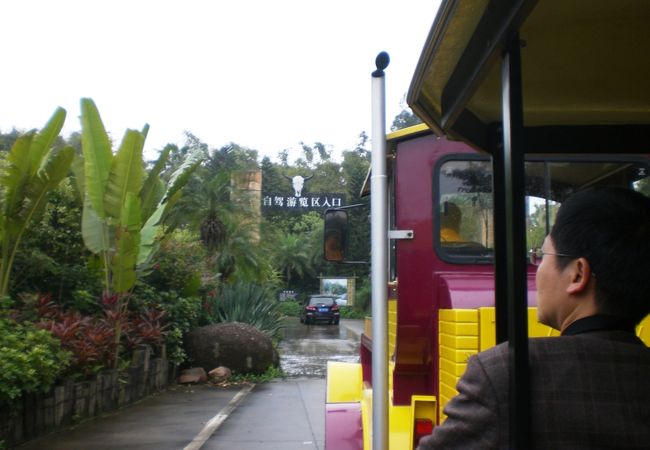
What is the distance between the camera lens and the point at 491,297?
11.0 ft

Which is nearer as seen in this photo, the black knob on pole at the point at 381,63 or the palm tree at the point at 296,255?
the black knob on pole at the point at 381,63

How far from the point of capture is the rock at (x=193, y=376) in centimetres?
1440

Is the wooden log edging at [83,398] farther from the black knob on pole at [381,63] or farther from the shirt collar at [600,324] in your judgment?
the shirt collar at [600,324]

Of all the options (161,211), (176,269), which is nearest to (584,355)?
(161,211)

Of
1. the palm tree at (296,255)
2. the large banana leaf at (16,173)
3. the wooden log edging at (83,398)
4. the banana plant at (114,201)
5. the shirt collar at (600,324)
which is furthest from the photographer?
the palm tree at (296,255)

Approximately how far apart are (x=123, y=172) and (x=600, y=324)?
382 inches

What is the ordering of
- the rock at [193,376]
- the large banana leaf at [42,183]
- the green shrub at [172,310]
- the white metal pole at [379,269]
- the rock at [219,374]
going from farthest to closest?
the rock at [219,374]
the rock at [193,376]
the green shrub at [172,310]
the large banana leaf at [42,183]
the white metal pole at [379,269]

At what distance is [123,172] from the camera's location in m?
10.5

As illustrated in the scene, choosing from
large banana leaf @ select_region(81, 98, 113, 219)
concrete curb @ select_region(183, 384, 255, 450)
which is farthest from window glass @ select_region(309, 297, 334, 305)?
large banana leaf @ select_region(81, 98, 113, 219)

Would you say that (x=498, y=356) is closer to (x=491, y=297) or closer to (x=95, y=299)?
(x=491, y=297)

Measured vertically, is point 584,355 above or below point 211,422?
above

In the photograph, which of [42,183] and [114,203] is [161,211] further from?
[42,183]

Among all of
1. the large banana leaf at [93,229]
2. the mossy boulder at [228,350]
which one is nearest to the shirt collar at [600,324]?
the large banana leaf at [93,229]

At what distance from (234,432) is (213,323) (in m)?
7.21
